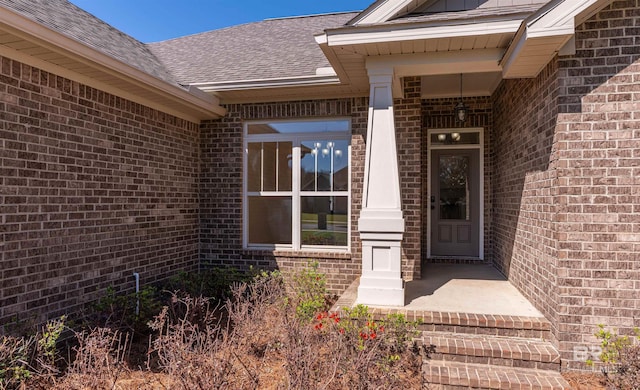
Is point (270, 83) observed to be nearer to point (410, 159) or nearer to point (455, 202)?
point (410, 159)

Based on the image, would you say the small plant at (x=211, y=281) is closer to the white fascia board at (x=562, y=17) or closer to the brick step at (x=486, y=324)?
the brick step at (x=486, y=324)

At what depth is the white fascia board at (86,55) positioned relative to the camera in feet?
11.1

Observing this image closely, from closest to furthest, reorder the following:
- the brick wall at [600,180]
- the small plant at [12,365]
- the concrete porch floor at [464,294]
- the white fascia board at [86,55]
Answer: the small plant at [12,365]
the white fascia board at [86,55]
the brick wall at [600,180]
the concrete porch floor at [464,294]

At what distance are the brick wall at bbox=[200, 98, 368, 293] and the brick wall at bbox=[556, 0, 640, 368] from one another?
2.97 meters

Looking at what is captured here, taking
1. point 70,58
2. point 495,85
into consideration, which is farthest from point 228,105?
point 495,85

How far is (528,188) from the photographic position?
4.68 m

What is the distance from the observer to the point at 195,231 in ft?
21.9

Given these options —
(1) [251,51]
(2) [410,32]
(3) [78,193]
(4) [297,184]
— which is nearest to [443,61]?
(2) [410,32]

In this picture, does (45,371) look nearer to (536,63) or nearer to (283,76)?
(283,76)

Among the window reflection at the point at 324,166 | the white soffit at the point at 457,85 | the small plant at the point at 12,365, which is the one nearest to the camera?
the small plant at the point at 12,365

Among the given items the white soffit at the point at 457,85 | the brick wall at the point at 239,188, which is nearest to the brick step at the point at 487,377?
the brick wall at the point at 239,188

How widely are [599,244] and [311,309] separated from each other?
3.13 meters

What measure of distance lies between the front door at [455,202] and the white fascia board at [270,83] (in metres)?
2.83

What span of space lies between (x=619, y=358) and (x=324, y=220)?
4.13 meters
